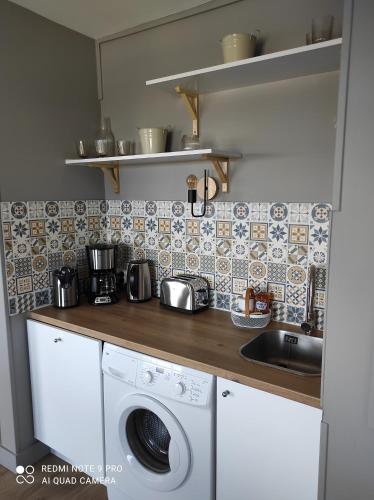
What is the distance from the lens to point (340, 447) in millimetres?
1087

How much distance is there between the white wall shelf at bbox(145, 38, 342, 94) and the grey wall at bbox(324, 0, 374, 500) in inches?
16.5

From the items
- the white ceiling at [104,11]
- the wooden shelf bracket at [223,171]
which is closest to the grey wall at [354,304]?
the wooden shelf bracket at [223,171]

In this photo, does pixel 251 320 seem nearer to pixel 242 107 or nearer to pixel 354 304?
pixel 354 304

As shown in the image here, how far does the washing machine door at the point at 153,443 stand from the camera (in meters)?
1.46

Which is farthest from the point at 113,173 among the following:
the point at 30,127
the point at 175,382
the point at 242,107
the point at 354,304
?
the point at 354,304

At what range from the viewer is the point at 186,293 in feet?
6.28

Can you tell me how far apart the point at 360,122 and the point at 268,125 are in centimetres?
82

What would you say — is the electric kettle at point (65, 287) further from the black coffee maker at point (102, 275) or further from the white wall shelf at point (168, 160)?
the white wall shelf at point (168, 160)

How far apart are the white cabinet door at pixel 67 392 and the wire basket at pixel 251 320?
0.64 meters

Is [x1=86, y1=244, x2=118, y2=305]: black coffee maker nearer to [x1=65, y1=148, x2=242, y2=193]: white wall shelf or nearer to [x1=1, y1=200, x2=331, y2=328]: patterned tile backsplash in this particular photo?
[x1=1, y1=200, x2=331, y2=328]: patterned tile backsplash

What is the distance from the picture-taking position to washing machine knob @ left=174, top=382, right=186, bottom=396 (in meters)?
1.40

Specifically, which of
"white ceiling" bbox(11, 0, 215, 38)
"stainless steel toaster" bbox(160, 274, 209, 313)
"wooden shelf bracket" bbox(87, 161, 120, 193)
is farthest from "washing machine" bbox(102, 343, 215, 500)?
"white ceiling" bbox(11, 0, 215, 38)

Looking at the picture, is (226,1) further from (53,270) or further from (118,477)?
(118,477)

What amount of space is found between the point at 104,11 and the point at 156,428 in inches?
79.6
